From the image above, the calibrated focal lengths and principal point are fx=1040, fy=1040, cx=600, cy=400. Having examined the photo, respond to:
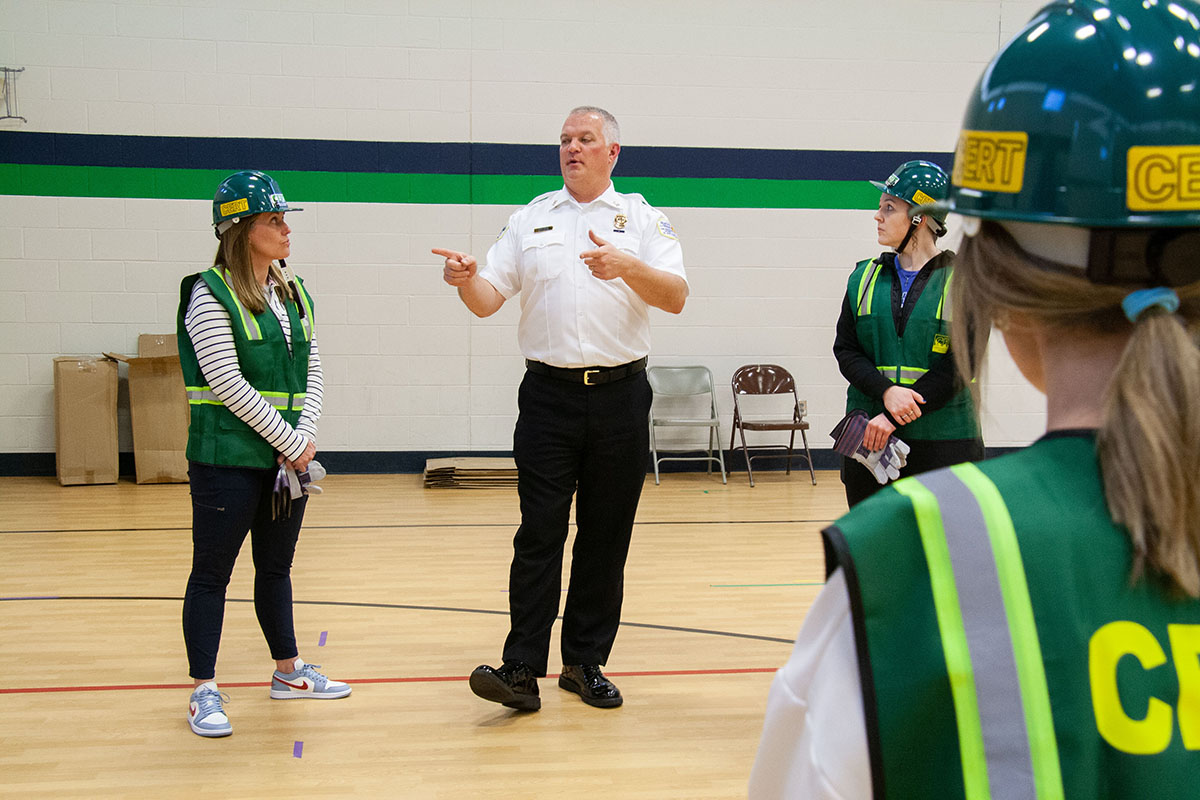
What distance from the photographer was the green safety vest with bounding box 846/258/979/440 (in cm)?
309

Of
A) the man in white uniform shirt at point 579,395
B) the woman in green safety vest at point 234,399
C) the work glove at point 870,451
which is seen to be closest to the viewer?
the work glove at point 870,451

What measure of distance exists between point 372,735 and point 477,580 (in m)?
1.83

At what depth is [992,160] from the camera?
741mm

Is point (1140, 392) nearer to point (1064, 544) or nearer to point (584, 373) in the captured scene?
point (1064, 544)

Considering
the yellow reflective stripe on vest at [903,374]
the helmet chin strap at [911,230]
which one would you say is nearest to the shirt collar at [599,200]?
the helmet chin strap at [911,230]

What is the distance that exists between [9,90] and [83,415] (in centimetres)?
236

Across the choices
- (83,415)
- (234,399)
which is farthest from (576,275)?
(83,415)

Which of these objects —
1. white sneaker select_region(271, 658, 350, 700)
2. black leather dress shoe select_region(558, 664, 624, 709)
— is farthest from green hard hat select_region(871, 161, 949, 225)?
white sneaker select_region(271, 658, 350, 700)

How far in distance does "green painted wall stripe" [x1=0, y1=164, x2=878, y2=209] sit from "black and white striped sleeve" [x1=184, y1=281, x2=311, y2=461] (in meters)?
4.78

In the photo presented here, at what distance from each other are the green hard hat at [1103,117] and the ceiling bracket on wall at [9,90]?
817cm

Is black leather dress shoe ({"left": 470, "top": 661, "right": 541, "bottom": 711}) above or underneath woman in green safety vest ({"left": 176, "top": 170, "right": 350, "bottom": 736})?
underneath

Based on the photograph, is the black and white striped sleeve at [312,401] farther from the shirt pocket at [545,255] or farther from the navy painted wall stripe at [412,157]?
the navy painted wall stripe at [412,157]

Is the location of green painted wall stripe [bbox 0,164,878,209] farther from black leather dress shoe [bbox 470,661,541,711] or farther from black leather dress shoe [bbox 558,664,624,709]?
black leather dress shoe [bbox 470,661,541,711]

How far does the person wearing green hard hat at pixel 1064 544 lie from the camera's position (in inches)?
25.1
